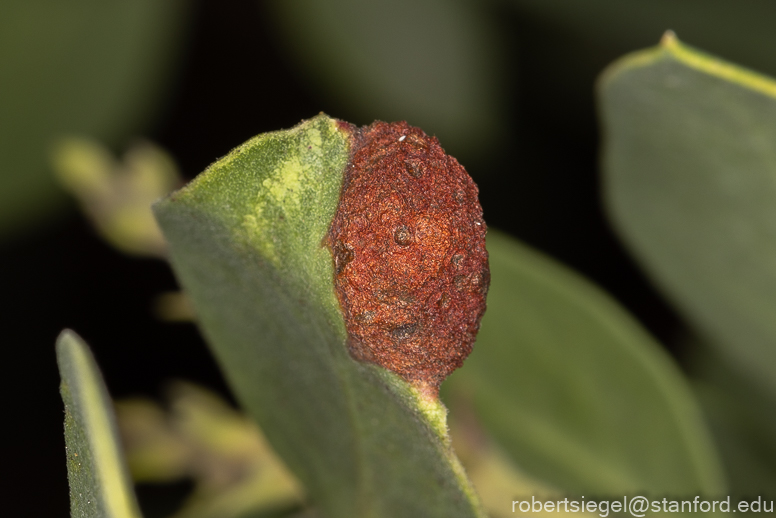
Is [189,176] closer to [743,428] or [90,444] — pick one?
[743,428]

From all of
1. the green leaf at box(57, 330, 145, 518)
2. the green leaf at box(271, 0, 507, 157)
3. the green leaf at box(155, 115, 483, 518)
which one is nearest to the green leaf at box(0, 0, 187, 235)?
the green leaf at box(271, 0, 507, 157)

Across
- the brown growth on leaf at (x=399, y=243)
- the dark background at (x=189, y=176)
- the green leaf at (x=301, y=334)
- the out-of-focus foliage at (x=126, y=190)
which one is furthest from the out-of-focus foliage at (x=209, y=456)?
the brown growth on leaf at (x=399, y=243)

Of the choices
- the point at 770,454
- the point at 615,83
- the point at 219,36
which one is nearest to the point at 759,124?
the point at 615,83

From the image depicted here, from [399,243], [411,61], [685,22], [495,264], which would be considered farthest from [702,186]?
[411,61]

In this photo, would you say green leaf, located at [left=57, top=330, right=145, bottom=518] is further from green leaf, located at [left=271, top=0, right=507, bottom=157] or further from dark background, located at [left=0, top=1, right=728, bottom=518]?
green leaf, located at [left=271, top=0, right=507, bottom=157]

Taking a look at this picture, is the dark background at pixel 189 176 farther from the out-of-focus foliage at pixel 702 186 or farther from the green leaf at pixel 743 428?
the out-of-focus foliage at pixel 702 186

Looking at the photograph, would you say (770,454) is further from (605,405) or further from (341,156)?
(341,156)

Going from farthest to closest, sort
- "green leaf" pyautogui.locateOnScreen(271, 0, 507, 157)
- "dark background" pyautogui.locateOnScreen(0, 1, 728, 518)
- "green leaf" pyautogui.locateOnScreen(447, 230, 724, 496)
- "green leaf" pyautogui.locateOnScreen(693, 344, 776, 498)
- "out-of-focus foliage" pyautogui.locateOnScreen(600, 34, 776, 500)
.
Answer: "green leaf" pyautogui.locateOnScreen(271, 0, 507, 157) < "dark background" pyautogui.locateOnScreen(0, 1, 728, 518) < "green leaf" pyautogui.locateOnScreen(693, 344, 776, 498) < "green leaf" pyautogui.locateOnScreen(447, 230, 724, 496) < "out-of-focus foliage" pyautogui.locateOnScreen(600, 34, 776, 500)
